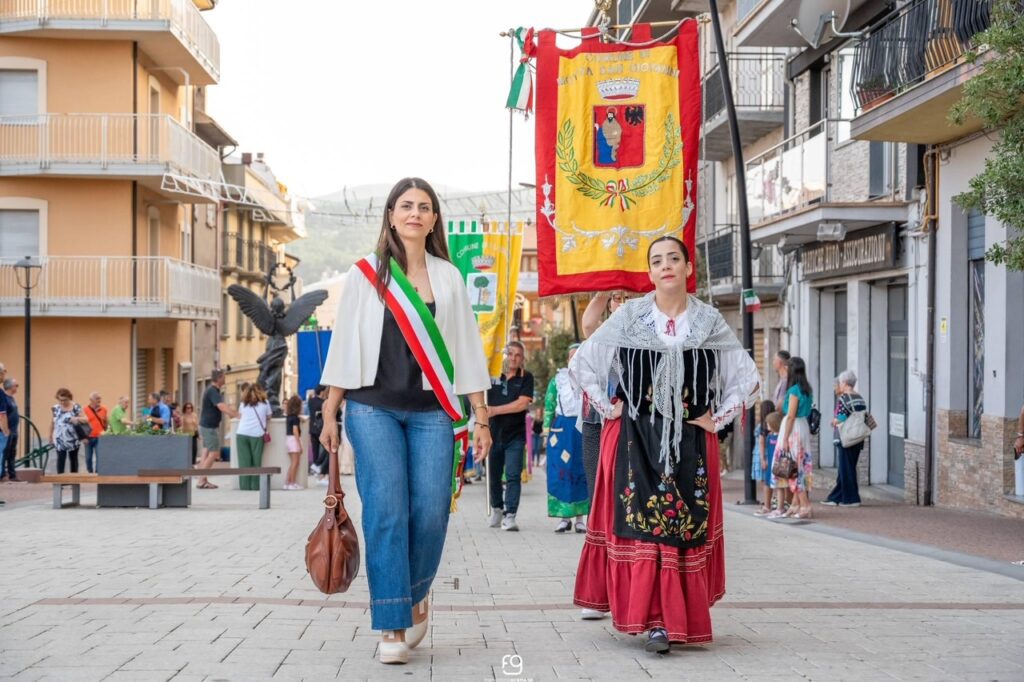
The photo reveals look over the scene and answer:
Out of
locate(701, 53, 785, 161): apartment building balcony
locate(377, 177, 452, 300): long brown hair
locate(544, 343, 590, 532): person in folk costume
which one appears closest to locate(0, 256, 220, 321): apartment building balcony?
locate(701, 53, 785, 161): apartment building balcony

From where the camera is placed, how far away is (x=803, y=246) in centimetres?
2494

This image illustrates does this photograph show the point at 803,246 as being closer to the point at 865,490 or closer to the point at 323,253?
the point at 865,490

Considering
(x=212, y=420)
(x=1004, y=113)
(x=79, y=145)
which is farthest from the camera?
(x=79, y=145)

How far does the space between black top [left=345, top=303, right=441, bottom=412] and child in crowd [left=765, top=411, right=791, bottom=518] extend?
9743mm

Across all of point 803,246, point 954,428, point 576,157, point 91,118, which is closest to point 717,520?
point 576,157

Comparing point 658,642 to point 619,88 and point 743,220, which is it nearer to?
point 619,88

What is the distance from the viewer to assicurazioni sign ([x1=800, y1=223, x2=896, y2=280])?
65.9ft

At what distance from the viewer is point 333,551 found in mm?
5910

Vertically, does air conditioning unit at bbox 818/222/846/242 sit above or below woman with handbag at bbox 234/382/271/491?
above

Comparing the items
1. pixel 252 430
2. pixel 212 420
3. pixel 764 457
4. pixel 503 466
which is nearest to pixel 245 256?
pixel 212 420

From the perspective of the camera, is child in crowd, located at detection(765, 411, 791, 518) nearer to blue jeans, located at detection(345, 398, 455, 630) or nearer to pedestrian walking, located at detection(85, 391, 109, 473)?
blue jeans, located at detection(345, 398, 455, 630)

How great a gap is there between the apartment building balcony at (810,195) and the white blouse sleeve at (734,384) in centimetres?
1371

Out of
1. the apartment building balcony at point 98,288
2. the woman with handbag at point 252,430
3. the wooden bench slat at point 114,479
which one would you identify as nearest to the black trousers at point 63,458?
the woman with handbag at point 252,430

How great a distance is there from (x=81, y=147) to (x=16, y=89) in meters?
2.24
